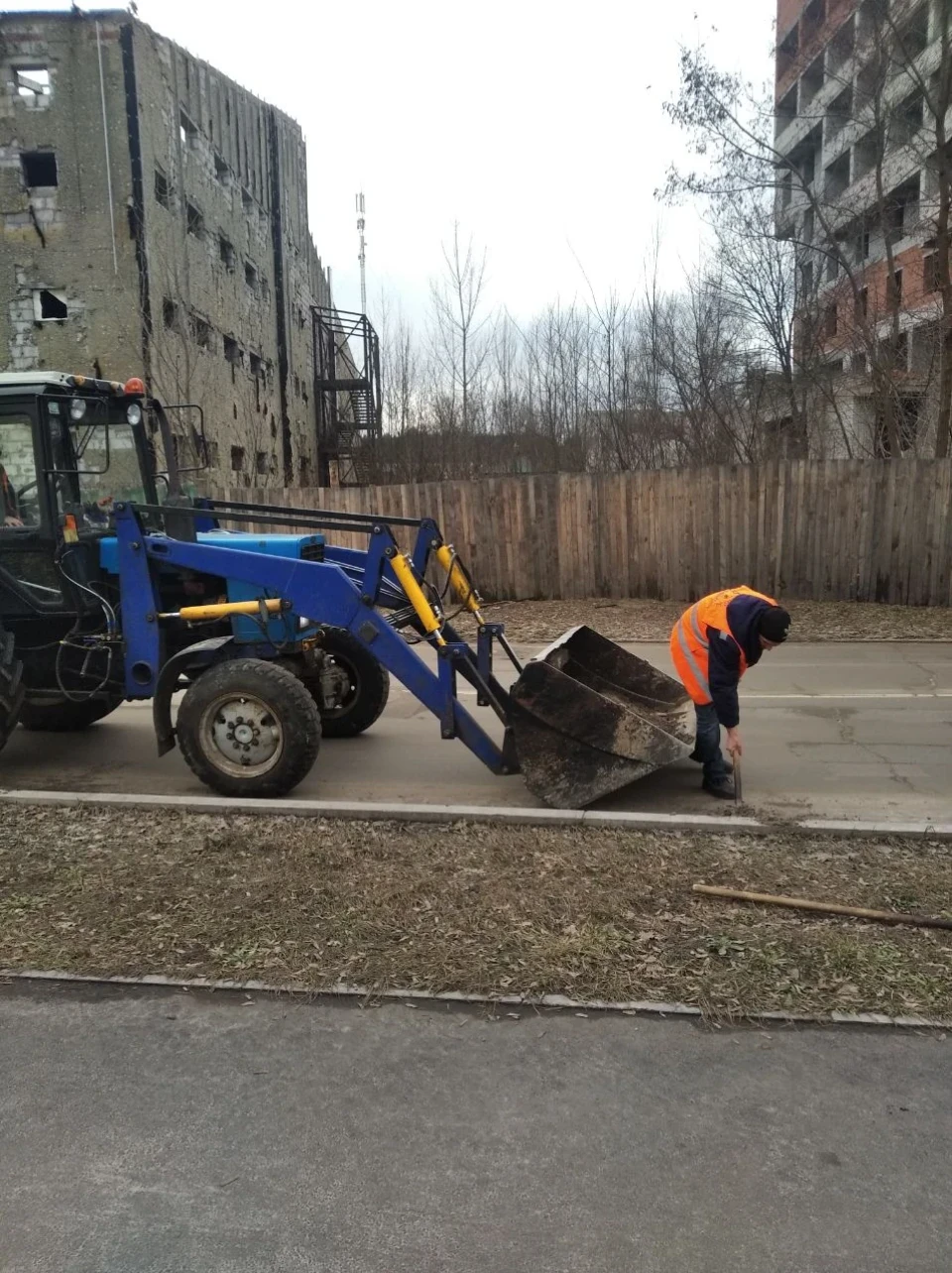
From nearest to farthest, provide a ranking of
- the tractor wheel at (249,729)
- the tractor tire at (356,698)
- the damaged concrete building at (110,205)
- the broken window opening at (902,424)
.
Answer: the tractor wheel at (249,729), the tractor tire at (356,698), the broken window opening at (902,424), the damaged concrete building at (110,205)

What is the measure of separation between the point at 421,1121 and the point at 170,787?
3959mm

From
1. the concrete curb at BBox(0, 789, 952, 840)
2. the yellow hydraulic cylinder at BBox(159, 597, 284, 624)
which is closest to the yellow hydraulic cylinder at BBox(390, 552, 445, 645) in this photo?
the yellow hydraulic cylinder at BBox(159, 597, 284, 624)

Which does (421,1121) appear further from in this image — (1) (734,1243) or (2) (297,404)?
(2) (297,404)

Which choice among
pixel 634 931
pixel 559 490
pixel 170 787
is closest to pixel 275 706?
pixel 170 787

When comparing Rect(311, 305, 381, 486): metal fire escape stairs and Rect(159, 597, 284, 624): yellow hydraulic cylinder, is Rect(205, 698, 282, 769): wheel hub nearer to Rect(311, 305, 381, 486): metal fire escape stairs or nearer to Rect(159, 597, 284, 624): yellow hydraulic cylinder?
Rect(159, 597, 284, 624): yellow hydraulic cylinder

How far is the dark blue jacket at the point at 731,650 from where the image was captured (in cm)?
545

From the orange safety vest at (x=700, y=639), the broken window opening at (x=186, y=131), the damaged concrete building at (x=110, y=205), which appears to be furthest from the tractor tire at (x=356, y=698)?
the broken window opening at (x=186, y=131)

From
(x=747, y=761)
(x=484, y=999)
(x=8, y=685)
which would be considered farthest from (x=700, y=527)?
(x=484, y=999)

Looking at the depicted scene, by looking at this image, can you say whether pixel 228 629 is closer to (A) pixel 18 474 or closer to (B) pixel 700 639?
(A) pixel 18 474

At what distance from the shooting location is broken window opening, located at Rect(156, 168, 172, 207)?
20359 millimetres

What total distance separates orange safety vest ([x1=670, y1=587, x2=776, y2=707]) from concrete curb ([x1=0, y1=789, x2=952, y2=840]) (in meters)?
0.83

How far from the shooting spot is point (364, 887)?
4391 mm

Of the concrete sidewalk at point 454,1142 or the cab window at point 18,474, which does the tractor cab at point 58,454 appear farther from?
the concrete sidewalk at point 454,1142

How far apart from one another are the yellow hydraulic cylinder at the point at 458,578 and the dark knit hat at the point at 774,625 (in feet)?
6.54
